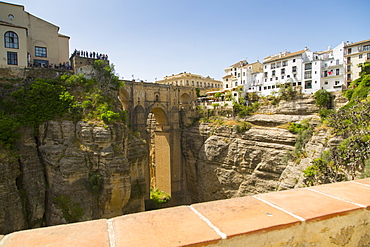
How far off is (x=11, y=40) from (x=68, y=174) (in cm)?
1133

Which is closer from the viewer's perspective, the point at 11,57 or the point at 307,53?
the point at 11,57

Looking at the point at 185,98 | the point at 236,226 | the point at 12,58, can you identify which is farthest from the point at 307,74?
the point at 236,226

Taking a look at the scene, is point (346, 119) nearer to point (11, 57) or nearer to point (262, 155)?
point (262, 155)

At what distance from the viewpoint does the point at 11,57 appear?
17.5 metres

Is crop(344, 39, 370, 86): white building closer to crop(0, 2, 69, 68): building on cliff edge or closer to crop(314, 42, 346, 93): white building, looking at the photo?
crop(314, 42, 346, 93): white building

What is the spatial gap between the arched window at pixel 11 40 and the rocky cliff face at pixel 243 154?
19.2 m

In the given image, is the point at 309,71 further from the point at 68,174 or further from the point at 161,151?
the point at 68,174

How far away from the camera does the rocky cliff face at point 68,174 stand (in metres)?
14.3

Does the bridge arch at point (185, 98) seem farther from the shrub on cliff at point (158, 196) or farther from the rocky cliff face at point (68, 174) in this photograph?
the rocky cliff face at point (68, 174)

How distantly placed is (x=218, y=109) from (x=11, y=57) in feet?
69.4

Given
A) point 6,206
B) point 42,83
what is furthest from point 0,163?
point 42,83

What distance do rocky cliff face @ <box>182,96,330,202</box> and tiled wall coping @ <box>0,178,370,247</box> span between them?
1730 cm

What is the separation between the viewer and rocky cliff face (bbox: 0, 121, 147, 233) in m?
14.3

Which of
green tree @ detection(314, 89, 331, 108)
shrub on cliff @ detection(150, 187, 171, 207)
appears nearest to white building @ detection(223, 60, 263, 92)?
green tree @ detection(314, 89, 331, 108)
